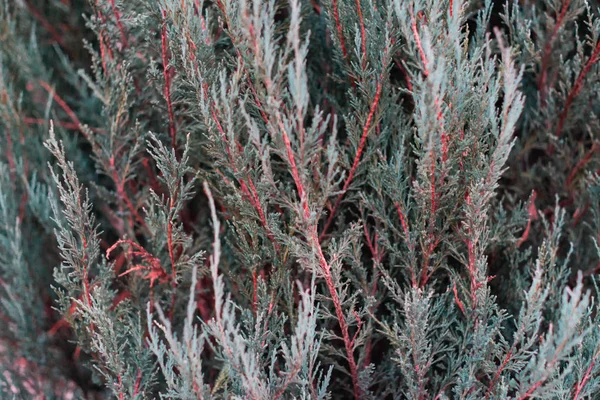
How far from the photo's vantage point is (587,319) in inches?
64.4

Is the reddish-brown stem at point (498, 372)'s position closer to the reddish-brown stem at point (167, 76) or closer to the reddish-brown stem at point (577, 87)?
the reddish-brown stem at point (577, 87)

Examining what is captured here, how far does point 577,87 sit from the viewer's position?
1.92 meters

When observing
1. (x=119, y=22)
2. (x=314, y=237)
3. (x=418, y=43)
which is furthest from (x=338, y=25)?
(x=119, y=22)

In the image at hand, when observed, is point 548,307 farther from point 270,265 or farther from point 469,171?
point 270,265

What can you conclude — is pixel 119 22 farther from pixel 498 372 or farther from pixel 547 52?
pixel 498 372

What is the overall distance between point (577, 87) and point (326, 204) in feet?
3.29

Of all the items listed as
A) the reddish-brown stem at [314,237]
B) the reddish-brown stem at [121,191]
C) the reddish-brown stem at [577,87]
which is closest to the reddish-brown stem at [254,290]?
the reddish-brown stem at [314,237]

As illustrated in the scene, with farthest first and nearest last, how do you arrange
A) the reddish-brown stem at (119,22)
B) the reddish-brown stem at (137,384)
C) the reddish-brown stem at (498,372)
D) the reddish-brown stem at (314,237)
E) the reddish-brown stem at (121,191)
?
1. the reddish-brown stem at (121,191)
2. the reddish-brown stem at (119,22)
3. the reddish-brown stem at (137,384)
4. the reddish-brown stem at (498,372)
5. the reddish-brown stem at (314,237)

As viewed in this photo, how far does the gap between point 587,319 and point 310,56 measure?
4.18 feet

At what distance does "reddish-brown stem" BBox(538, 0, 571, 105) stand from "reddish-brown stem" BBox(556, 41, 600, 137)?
16 cm

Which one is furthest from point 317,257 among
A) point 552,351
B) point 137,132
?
point 137,132

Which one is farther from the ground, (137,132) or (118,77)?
(118,77)

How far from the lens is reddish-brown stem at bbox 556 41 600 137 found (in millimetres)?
1784

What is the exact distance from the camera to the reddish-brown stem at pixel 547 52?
6.20ft
